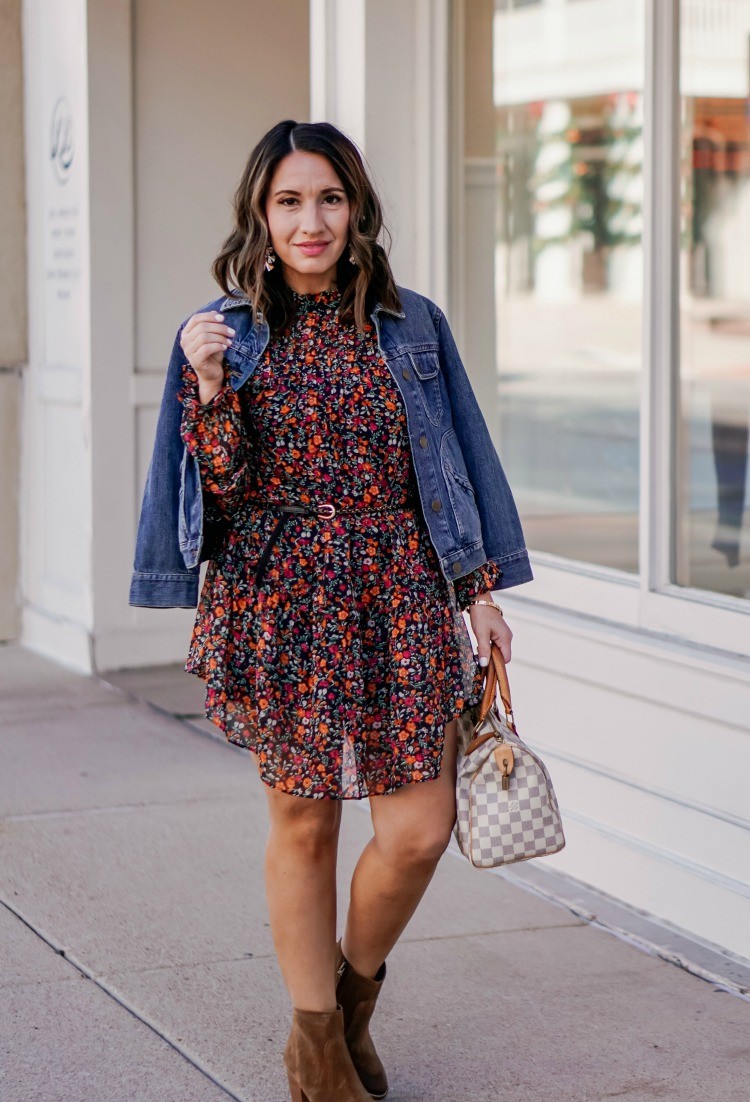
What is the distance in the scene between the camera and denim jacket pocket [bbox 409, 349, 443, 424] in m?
3.04

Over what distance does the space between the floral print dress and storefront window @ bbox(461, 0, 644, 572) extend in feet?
5.98

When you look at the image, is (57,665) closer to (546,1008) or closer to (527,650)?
(527,650)

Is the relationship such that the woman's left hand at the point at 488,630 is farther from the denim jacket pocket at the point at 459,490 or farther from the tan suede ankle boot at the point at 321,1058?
the tan suede ankle boot at the point at 321,1058

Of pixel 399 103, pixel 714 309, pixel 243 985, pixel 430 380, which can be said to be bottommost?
pixel 243 985

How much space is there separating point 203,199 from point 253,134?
382 millimetres

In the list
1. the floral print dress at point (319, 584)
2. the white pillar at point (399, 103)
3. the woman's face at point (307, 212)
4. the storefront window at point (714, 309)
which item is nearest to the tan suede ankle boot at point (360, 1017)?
the floral print dress at point (319, 584)

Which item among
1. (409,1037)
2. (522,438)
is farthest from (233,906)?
(522,438)

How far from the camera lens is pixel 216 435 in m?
2.87

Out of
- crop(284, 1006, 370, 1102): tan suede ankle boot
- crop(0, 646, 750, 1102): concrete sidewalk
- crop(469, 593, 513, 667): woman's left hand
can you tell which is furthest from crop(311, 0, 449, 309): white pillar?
crop(284, 1006, 370, 1102): tan suede ankle boot

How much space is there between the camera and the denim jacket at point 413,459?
297 centimetres

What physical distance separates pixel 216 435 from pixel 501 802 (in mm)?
857

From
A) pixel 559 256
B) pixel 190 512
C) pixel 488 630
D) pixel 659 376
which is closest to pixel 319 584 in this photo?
pixel 190 512

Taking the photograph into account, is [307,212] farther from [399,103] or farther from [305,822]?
[399,103]

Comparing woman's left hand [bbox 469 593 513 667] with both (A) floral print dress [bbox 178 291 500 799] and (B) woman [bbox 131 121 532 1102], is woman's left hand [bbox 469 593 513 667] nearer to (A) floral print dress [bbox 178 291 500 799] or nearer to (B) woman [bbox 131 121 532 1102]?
(B) woman [bbox 131 121 532 1102]
